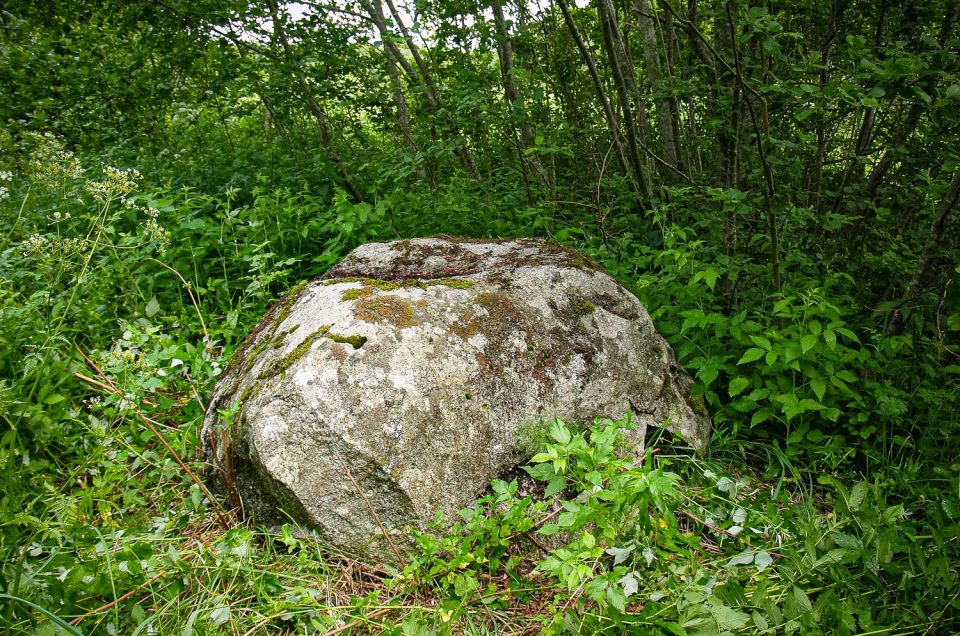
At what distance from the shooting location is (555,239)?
4.04m

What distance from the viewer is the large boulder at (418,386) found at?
2.21m

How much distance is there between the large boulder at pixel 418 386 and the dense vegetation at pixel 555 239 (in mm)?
172

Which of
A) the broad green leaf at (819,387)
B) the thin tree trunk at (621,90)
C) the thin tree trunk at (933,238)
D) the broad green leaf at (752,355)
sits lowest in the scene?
the broad green leaf at (819,387)

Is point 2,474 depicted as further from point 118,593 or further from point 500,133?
point 500,133

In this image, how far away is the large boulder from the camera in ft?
7.25

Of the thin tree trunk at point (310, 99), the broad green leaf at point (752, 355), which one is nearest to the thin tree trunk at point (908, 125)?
the broad green leaf at point (752, 355)

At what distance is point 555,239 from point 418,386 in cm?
207

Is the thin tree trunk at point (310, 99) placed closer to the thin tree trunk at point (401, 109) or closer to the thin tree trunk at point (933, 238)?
the thin tree trunk at point (401, 109)

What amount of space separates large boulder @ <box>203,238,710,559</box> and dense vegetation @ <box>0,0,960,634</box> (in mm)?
172

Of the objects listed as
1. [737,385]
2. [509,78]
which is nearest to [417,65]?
[509,78]

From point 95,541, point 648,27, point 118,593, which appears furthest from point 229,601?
point 648,27

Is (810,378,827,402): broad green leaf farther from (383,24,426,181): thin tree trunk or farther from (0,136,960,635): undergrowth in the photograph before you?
(383,24,426,181): thin tree trunk

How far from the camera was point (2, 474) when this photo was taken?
A: 2.24m

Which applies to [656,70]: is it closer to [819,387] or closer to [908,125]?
[908,125]
